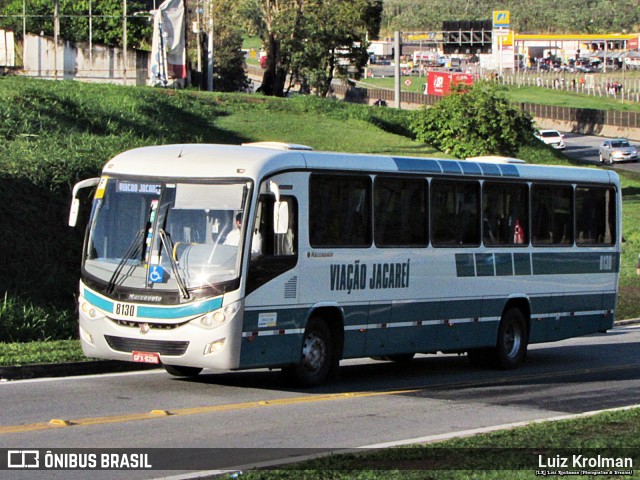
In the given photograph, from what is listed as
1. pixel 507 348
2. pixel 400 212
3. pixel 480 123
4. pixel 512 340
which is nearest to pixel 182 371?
pixel 400 212

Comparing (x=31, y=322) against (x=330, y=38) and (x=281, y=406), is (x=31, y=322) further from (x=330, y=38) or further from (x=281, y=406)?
(x=330, y=38)

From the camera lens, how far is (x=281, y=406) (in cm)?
1382

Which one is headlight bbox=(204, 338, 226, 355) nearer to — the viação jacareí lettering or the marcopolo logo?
the viação jacareí lettering

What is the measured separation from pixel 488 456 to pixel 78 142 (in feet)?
58.2

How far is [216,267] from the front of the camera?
14125mm

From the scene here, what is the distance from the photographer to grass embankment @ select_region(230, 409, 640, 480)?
927 centimetres

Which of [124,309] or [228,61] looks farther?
[228,61]

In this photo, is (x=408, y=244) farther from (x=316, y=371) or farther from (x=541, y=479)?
(x=541, y=479)

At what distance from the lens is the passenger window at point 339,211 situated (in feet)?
50.6

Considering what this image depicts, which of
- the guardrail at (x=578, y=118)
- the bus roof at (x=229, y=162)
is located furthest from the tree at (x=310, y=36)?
the bus roof at (x=229, y=162)

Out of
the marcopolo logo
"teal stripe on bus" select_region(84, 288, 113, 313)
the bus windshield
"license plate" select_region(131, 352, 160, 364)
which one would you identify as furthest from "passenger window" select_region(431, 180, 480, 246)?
the marcopolo logo

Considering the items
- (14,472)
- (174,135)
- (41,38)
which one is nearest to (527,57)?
(41,38)

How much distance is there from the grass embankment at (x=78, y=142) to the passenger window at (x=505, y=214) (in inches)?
264

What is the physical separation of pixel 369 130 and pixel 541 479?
139 feet
